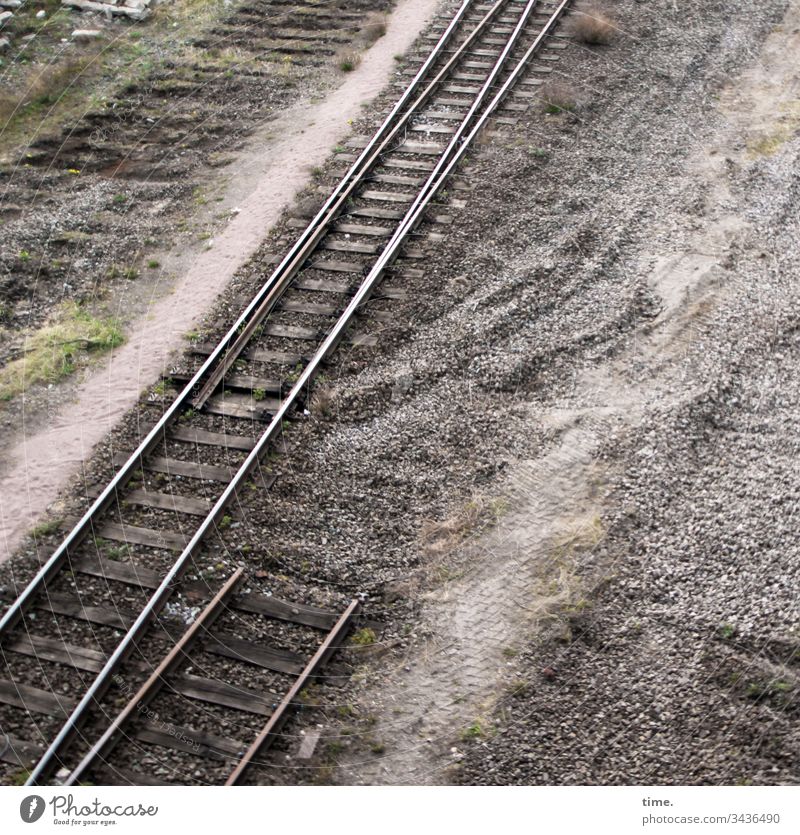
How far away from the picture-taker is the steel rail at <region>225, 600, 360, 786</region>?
8797 mm

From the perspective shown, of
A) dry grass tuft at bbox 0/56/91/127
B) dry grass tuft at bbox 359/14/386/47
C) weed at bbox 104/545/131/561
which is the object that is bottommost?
weed at bbox 104/545/131/561

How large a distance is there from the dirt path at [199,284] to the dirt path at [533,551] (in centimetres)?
484

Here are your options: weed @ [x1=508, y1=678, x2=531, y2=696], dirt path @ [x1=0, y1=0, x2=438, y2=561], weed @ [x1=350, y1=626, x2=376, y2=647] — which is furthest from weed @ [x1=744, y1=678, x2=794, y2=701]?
dirt path @ [x1=0, y1=0, x2=438, y2=561]

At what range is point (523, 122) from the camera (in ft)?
55.4

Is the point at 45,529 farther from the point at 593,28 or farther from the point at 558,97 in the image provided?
the point at 593,28

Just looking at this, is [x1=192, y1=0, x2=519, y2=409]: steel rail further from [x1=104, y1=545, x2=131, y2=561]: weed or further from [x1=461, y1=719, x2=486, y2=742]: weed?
[x1=461, y1=719, x2=486, y2=742]: weed

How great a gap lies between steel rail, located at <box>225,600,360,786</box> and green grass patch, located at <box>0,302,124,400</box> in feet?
18.9

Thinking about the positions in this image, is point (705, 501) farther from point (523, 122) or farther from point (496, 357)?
point (523, 122)

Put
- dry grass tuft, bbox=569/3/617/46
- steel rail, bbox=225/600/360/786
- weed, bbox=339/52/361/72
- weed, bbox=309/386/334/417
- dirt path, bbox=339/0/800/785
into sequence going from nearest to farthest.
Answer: steel rail, bbox=225/600/360/786, dirt path, bbox=339/0/800/785, weed, bbox=309/386/334/417, dry grass tuft, bbox=569/3/617/46, weed, bbox=339/52/361/72

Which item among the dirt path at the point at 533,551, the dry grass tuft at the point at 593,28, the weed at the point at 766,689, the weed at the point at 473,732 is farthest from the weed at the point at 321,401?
the dry grass tuft at the point at 593,28

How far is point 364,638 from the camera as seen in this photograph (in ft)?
31.9

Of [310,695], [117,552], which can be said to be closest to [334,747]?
[310,695]
